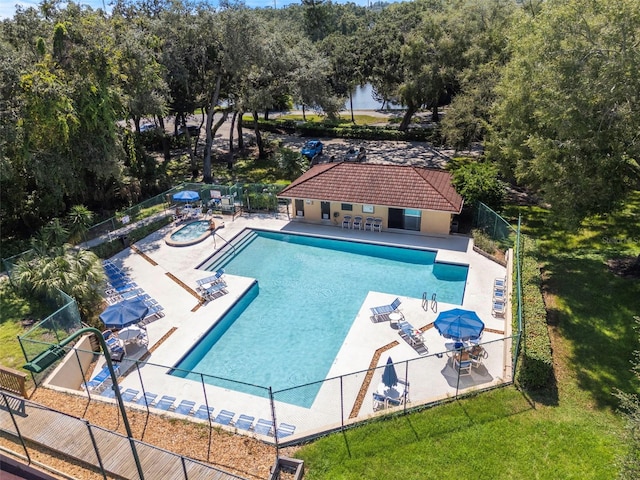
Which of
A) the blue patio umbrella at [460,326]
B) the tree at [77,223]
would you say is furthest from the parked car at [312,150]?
the blue patio umbrella at [460,326]

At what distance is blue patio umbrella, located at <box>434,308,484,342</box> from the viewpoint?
14695 mm

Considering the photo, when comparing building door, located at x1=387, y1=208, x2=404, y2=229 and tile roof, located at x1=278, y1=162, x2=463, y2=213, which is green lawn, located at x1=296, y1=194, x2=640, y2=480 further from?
building door, located at x1=387, y1=208, x2=404, y2=229

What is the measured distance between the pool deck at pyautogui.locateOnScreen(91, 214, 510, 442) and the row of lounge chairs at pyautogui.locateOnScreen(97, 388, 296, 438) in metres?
0.30

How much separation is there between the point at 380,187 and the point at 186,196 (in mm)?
11744

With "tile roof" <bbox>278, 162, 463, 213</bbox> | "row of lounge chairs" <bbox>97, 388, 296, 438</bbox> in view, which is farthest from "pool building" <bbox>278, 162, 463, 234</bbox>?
"row of lounge chairs" <bbox>97, 388, 296, 438</bbox>

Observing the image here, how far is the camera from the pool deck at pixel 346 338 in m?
13.5

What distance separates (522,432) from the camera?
11.8 m

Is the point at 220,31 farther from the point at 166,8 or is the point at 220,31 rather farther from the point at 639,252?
the point at 639,252

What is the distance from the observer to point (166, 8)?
3050 cm

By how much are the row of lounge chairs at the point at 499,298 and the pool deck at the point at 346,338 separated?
0.79ft

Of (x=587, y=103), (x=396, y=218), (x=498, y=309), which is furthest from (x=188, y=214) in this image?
(x=587, y=103)

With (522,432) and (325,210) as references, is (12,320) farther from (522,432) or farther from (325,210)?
(522,432)

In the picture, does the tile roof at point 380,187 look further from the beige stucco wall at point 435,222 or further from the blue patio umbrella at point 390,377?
the blue patio umbrella at point 390,377

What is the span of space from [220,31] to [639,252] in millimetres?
27558
